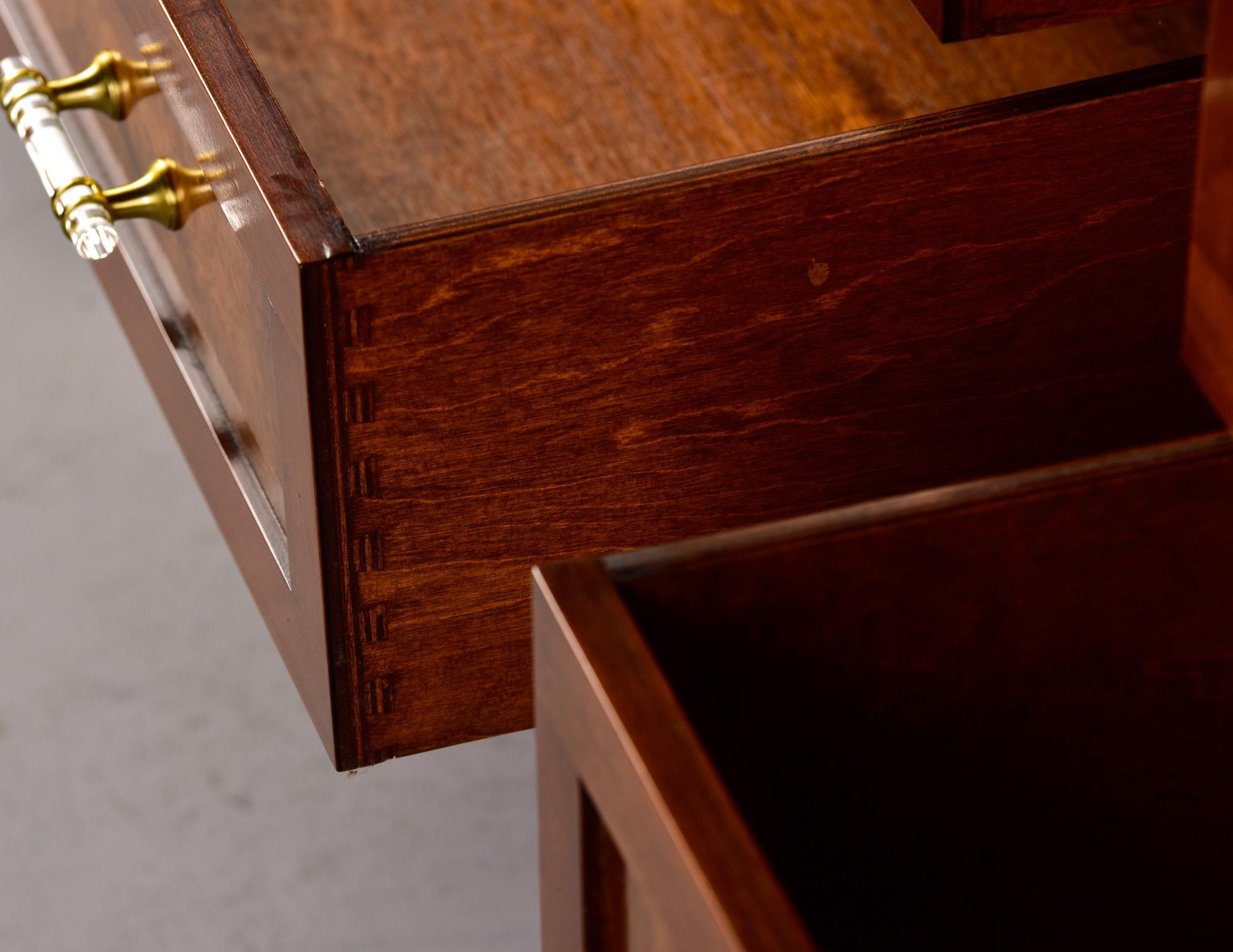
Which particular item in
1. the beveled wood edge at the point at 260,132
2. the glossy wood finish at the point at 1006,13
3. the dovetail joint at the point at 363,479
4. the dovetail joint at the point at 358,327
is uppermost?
the beveled wood edge at the point at 260,132

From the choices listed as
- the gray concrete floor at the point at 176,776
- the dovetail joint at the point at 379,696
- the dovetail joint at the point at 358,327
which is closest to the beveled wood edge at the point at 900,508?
the dovetail joint at the point at 358,327

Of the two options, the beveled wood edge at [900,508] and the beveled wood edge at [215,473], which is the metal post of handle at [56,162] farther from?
the beveled wood edge at [900,508]

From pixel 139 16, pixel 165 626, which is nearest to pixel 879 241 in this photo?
pixel 139 16

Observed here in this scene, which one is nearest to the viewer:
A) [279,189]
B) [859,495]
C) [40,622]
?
[279,189]

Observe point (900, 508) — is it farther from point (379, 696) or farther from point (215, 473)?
point (215, 473)

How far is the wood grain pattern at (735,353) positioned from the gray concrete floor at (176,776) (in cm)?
42

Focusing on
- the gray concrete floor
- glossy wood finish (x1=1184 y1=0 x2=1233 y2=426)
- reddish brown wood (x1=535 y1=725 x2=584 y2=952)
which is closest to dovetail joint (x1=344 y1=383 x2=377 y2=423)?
reddish brown wood (x1=535 y1=725 x2=584 y2=952)

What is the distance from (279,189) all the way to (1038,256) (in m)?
0.33

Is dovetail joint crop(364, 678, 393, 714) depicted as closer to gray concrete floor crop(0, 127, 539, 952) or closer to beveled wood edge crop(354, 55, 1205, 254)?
beveled wood edge crop(354, 55, 1205, 254)

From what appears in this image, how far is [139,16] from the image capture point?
0.84 meters

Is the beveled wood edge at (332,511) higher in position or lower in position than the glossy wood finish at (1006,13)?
lower

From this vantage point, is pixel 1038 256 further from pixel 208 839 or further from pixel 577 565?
pixel 208 839

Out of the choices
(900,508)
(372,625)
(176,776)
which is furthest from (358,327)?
(176,776)

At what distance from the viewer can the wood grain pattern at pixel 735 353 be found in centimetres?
72
